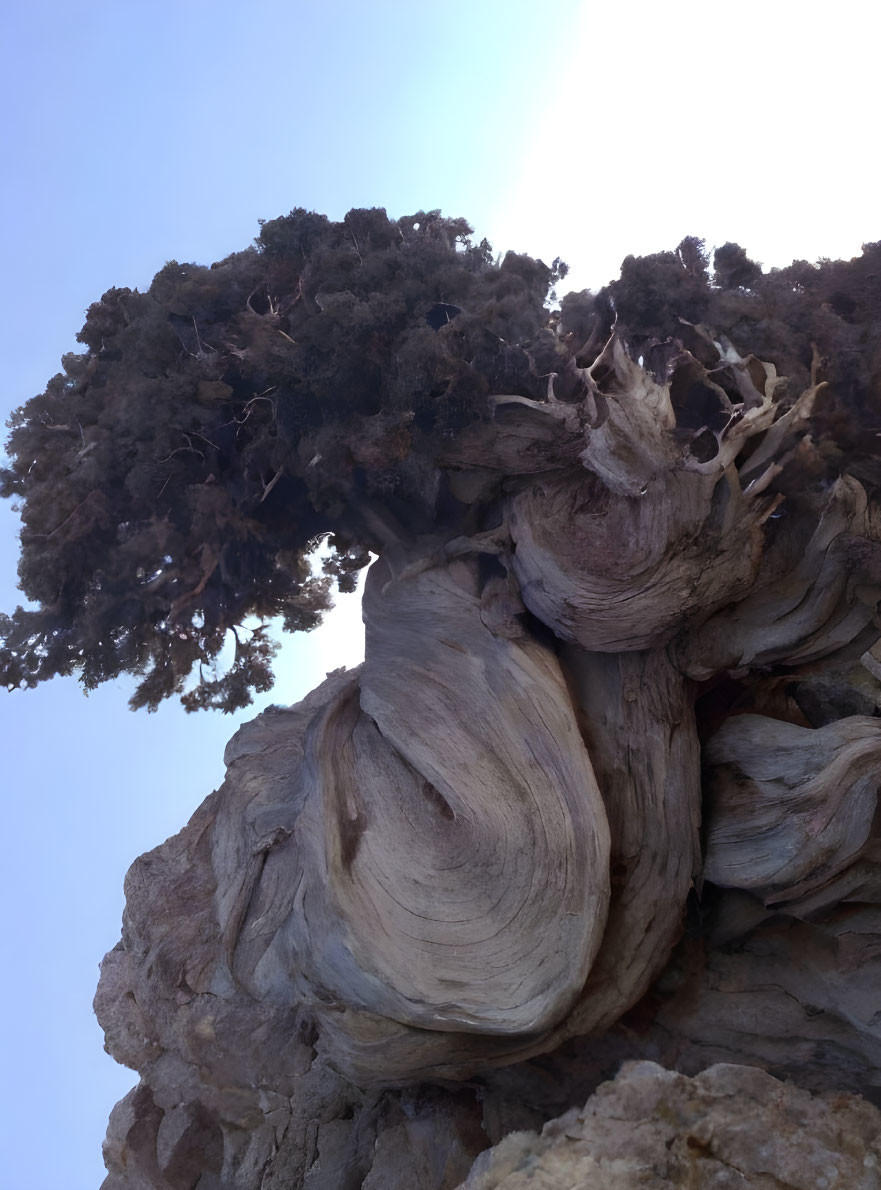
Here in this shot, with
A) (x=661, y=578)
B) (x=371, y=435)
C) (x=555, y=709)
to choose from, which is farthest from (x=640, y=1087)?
(x=371, y=435)

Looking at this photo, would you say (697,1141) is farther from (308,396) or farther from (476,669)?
(308,396)

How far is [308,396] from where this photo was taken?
10719 millimetres

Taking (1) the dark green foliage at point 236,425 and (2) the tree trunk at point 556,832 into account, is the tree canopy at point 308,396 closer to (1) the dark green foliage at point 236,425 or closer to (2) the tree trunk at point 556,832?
(1) the dark green foliage at point 236,425

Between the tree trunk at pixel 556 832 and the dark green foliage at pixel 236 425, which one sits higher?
the dark green foliage at pixel 236 425

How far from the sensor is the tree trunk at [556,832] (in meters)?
8.59

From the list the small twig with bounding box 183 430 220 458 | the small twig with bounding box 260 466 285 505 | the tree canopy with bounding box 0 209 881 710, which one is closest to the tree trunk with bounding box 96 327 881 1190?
the tree canopy with bounding box 0 209 881 710

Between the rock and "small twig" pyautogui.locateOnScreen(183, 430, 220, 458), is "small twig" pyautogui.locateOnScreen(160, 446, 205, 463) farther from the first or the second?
the rock

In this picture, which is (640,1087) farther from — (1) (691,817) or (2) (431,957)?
(1) (691,817)

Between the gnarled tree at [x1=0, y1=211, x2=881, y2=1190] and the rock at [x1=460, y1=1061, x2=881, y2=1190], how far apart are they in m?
1.39

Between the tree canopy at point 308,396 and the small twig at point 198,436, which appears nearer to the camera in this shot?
the tree canopy at point 308,396

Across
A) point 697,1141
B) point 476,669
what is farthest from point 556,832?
point 697,1141

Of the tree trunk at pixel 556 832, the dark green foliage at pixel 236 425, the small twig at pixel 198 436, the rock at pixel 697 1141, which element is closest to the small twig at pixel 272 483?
the dark green foliage at pixel 236 425

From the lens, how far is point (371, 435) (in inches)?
395

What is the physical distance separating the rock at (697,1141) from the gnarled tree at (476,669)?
139 cm
